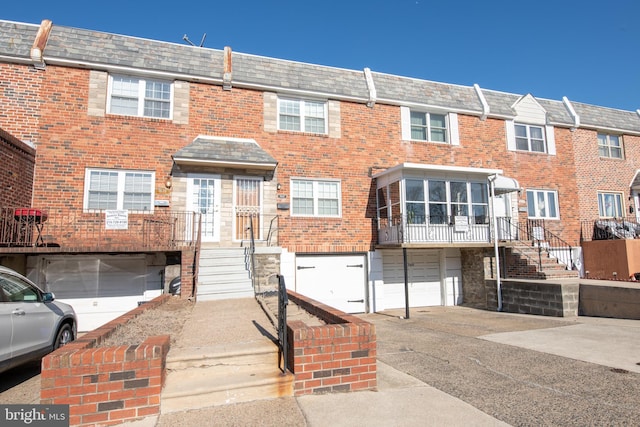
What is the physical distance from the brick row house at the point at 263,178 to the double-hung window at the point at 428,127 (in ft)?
0.18

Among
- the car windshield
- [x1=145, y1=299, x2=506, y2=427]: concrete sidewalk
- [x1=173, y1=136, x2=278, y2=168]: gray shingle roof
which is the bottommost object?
[x1=145, y1=299, x2=506, y2=427]: concrete sidewalk

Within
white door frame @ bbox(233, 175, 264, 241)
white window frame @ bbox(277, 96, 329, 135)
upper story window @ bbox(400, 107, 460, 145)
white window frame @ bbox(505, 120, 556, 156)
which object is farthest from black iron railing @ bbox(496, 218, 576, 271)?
white door frame @ bbox(233, 175, 264, 241)

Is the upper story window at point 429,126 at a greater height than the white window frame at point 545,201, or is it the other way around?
the upper story window at point 429,126

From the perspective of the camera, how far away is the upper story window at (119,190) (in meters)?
11.3

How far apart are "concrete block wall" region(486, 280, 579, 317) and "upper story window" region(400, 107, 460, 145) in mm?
5938

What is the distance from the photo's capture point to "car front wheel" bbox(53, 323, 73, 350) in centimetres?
664

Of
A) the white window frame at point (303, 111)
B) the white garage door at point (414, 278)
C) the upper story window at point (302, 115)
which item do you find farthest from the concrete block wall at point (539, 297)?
the upper story window at point (302, 115)

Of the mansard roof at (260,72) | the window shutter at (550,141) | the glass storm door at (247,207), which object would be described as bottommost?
the glass storm door at (247,207)

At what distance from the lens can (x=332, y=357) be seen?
4.54 meters

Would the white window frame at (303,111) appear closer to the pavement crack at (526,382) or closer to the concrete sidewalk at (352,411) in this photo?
the concrete sidewalk at (352,411)

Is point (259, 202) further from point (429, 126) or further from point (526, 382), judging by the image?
point (526, 382)

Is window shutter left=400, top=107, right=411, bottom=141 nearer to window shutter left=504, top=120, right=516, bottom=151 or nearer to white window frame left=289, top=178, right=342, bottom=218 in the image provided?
white window frame left=289, top=178, right=342, bottom=218

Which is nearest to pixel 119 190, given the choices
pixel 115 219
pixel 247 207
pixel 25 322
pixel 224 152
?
pixel 115 219

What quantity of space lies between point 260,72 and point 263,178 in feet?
12.9
